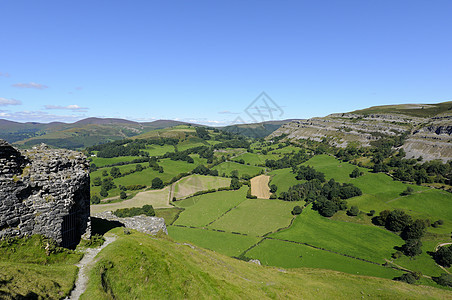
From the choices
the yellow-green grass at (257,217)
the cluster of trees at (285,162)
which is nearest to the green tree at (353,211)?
the yellow-green grass at (257,217)

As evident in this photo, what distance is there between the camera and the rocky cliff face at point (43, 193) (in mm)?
17625

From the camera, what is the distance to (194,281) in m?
24.0

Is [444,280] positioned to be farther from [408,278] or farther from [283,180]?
[283,180]

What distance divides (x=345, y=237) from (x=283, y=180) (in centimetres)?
6827

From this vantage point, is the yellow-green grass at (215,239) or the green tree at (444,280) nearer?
the green tree at (444,280)

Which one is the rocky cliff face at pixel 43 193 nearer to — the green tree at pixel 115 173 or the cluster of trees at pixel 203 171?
the cluster of trees at pixel 203 171

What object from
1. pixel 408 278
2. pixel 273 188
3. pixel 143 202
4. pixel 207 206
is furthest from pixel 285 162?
pixel 408 278

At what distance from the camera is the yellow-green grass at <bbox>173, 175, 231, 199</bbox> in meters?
131

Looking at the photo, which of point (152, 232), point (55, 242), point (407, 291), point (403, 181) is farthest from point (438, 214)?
point (55, 242)

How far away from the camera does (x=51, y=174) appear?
1991 cm

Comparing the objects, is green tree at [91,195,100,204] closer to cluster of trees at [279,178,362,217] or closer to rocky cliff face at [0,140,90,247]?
cluster of trees at [279,178,362,217]

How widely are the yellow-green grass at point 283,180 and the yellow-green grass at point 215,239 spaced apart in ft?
187

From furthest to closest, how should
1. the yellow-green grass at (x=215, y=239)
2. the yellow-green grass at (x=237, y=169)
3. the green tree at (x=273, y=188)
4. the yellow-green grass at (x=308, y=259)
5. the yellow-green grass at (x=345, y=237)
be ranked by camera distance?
1. the yellow-green grass at (x=237, y=169)
2. the green tree at (x=273, y=188)
3. the yellow-green grass at (x=215, y=239)
4. the yellow-green grass at (x=345, y=237)
5. the yellow-green grass at (x=308, y=259)

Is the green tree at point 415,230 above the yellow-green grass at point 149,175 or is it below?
below
